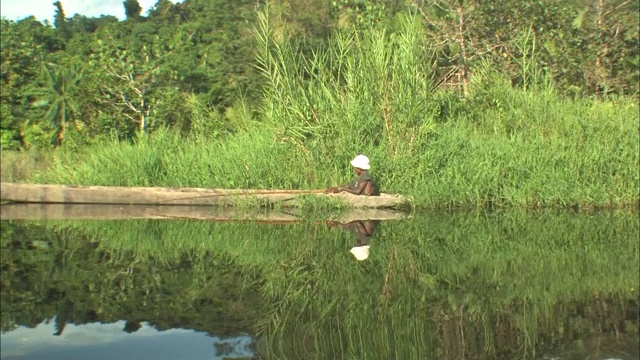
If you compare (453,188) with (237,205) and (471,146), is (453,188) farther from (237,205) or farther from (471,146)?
(237,205)

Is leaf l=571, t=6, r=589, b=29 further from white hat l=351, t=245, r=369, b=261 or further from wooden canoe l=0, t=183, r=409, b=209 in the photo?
white hat l=351, t=245, r=369, b=261

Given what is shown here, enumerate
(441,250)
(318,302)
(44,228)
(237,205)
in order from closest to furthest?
(318,302) → (441,250) → (44,228) → (237,205)

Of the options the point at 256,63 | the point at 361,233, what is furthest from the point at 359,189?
the point at 256,63

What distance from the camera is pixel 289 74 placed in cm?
1216

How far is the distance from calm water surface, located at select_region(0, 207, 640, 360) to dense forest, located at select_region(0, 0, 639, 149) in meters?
4.27

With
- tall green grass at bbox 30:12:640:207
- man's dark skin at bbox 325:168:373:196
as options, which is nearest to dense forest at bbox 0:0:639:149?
tall green grass at bbox 30:12:640:207

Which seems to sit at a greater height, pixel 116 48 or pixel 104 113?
pixel 116 48

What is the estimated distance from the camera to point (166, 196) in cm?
1145

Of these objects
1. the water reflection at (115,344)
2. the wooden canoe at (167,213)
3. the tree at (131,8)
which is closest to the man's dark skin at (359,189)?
the wooden canoe at (167,213)

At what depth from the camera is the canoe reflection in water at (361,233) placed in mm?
7598

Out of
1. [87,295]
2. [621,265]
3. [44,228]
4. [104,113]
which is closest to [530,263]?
[621,265]

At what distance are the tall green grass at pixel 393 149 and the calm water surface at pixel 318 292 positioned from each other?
7.74 ft

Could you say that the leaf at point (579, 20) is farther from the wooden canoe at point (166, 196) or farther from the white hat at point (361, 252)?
the white hat at point (361, 252)

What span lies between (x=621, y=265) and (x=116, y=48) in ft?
51.3
